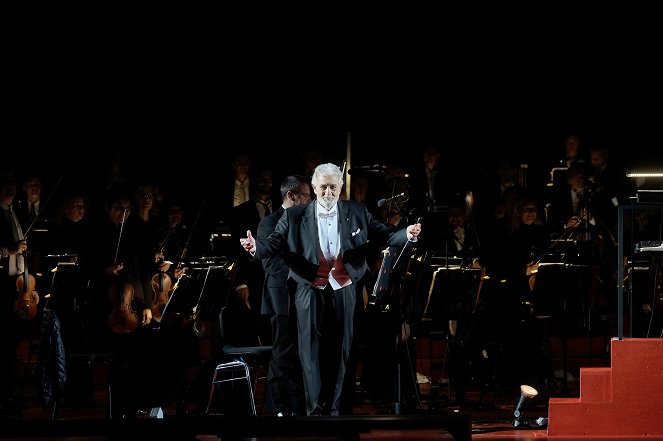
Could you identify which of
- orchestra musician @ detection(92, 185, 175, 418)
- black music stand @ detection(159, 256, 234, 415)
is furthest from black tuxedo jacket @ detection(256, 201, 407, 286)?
orchestra musician @ detection(92, 185, 175, 418)

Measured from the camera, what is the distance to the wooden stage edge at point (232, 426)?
4.94 m

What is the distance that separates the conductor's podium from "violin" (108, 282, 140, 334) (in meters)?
3.33

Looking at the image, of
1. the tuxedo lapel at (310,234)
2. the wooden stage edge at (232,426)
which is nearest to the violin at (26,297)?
the tuxedo lapel at (310,234)

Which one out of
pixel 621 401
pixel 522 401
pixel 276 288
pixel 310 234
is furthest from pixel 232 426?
pixel 522 401

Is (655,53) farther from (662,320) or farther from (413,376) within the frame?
(413,376)

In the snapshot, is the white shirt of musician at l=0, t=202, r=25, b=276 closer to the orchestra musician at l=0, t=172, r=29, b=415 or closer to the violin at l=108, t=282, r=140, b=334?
the orchestra musician at l=0, t=172, r=29, b=415

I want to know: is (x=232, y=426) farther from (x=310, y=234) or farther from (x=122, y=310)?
(x=122, y=310)

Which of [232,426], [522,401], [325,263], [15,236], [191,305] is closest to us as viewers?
[232,426]

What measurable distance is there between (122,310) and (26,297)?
90cm

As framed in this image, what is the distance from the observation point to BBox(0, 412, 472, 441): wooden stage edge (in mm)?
4941

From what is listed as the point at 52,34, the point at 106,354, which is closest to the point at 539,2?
the point at 52,34

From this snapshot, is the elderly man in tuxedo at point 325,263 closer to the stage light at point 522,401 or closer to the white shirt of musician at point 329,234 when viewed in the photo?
the white shirt of musician at point 329,234

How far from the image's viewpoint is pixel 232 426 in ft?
16.3

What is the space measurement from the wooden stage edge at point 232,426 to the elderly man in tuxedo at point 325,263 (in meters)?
1.94
